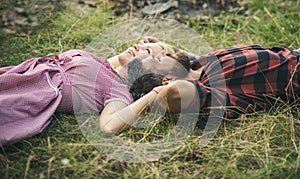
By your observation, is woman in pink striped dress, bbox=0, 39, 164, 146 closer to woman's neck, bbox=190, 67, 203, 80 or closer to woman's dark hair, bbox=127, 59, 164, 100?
woman's dark hair, bbox=127, 59, 164, 100

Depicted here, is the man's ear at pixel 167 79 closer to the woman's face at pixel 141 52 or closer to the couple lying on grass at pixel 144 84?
the couple lying on grass at pixel 144 84

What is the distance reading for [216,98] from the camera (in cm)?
239

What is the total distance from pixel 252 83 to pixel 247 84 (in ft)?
0.09

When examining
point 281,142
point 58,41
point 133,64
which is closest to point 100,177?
point 133,64

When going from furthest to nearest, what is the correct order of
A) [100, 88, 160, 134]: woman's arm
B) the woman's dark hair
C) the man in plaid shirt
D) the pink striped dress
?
the woman's dark hair
the man in plaid shirt
[100, 88, 160, 134]: woman's arm
the pink striped dress

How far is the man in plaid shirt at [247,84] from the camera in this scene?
2.39 meters

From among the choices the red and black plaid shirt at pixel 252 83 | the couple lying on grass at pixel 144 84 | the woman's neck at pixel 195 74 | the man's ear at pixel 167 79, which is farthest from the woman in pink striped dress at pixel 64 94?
the red and black plaid shirt at pixel 252 83

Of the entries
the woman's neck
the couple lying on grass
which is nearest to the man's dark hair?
the couple lying on grass

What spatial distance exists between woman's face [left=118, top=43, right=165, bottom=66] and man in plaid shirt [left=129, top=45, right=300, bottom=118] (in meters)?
0.10

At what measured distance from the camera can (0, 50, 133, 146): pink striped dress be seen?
215 centimetres

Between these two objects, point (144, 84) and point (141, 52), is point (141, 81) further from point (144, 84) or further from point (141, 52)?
point (141, 52)

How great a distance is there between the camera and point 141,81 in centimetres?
249

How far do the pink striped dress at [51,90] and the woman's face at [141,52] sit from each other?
10 cm

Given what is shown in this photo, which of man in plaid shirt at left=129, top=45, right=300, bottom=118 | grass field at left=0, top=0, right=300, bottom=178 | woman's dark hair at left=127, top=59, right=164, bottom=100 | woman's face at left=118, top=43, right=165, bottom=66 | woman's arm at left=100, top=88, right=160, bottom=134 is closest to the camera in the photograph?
grass field at left=0, top=0, right=300, bottom=178
